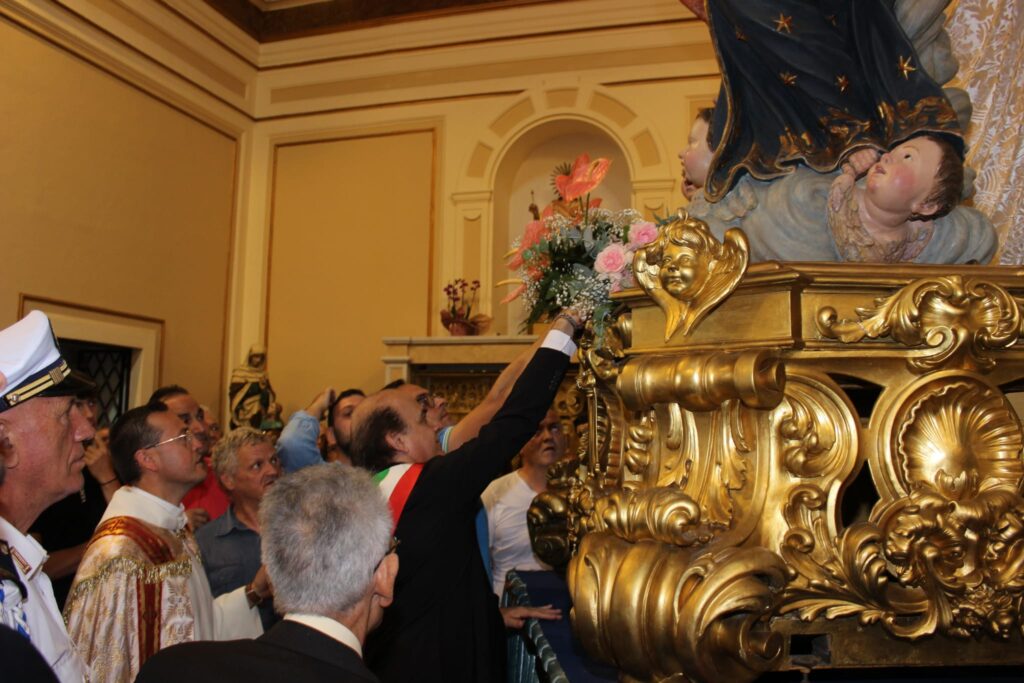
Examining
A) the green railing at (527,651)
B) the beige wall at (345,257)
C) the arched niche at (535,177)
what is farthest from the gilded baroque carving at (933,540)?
the beige wall at (345,257)

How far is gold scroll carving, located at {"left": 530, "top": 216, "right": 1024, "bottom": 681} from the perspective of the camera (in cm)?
132

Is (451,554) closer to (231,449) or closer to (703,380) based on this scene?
(703,380)

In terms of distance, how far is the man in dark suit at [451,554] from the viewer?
233 centimetres

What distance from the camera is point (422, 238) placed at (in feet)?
32.4

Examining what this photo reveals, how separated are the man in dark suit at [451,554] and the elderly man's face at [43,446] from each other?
0.77 metres

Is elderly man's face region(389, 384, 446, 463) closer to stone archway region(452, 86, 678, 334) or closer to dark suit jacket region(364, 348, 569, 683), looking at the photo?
dark suit jacket region(364, 348, 569, 683)

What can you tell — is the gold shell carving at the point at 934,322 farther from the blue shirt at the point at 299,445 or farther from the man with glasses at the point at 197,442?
the blue shirt at the point at 299,445

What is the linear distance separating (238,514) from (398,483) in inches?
57.7

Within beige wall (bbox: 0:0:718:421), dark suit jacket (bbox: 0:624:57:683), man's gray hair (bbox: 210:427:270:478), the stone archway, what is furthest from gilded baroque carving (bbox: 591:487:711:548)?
the stone archway

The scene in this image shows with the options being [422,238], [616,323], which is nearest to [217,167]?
[422,238]

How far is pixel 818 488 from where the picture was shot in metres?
1.36

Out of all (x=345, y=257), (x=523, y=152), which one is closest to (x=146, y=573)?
(x=345, y=257)

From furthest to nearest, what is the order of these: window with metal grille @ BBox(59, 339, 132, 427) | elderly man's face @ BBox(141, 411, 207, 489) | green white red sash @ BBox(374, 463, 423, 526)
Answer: window with metal grille @ BBox(59, 339, 132, 427) < elderly man's face @ BBox(141, 411, 207, 489) < green white red sash @ BBox(374, 463, 423, 526)

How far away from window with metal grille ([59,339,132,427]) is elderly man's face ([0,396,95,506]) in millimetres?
7144
